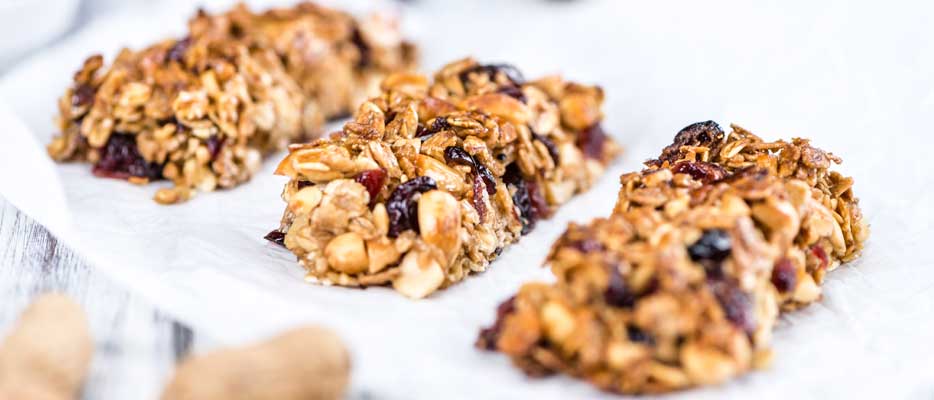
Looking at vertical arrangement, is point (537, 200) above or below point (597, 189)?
below

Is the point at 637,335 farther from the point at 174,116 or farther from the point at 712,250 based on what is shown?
the point at 174,116

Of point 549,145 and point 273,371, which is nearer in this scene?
point 273,371

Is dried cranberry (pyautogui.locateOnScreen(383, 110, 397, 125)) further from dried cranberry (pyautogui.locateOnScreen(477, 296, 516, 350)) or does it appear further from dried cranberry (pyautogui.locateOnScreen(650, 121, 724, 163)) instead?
dried cranberry (pyautogui.locateOnScreen(477, 296, 516, 350))

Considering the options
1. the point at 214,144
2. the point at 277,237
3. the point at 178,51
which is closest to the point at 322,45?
the point at 178,51

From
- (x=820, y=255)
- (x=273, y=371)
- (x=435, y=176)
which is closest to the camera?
(x=273, y=371)

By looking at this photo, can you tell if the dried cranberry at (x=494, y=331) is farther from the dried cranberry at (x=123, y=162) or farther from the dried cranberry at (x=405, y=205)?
the dried cranberry at (x=123, y=162)

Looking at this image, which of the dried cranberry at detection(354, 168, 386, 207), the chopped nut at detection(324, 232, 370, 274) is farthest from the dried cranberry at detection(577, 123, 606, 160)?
the chopped nut at detection(324, 232, 370, 274)

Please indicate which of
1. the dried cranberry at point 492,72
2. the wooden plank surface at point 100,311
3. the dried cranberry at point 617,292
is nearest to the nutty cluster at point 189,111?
the wooden plank surface at point 100,311
